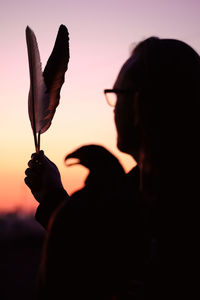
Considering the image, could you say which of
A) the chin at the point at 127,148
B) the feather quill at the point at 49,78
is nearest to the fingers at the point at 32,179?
the feather quill at the point at 49,78

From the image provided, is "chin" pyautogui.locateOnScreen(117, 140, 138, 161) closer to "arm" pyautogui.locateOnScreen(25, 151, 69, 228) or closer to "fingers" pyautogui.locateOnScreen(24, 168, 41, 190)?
"arm" pyautogui.locateOnScreen(25, 151, 69, 228)

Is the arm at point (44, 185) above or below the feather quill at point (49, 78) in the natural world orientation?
below

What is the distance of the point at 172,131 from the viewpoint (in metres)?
1.20

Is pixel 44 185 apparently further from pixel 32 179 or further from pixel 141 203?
pixel 141 203

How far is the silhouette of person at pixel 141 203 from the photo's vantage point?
1.07m

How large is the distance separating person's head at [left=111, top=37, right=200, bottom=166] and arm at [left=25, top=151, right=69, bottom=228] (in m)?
0.76

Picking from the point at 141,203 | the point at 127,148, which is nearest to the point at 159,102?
the point at 127,148

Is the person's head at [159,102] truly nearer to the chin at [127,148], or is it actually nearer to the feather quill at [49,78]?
the chin at [127,148]

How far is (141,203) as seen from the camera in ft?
3.65

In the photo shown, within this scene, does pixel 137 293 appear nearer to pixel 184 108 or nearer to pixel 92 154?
pixel 92 154

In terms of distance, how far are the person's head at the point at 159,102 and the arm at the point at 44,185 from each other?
0.76 metres

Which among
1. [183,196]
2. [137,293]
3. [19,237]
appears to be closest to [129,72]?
[183,196]

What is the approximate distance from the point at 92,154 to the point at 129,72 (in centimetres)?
29

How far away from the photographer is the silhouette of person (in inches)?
42.1
